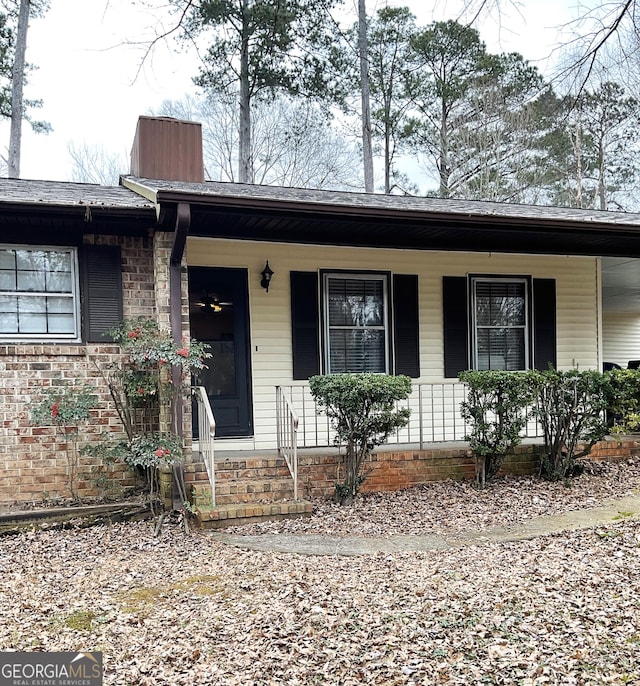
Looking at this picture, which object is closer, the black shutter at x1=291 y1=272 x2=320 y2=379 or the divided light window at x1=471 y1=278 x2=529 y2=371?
the black shutter at x1=291 y1=272 x2=320 y2=379

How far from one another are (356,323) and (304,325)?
680 millimetres

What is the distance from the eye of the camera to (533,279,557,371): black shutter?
8.06 meters

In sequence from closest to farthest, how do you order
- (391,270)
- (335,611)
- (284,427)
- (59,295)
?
1. (335,611)
2. (59,295)
3. (284,427)
4. (391,270)

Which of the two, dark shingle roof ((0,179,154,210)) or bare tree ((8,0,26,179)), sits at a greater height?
bare tree ((8,0,26,179))

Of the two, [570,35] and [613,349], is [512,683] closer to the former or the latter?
[570,35]

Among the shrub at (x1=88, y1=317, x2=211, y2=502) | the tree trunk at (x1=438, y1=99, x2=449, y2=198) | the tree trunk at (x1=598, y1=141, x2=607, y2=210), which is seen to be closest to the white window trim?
the shrub at (x1=88, y1=317, x2=211, y2=502)

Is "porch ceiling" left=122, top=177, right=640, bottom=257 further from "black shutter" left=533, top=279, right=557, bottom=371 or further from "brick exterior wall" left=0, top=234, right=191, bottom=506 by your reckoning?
"brick exterior wall" left=0, top=234, right=191, bottom=506

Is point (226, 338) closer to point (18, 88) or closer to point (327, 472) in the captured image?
point (327, 472)

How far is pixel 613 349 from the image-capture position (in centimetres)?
1442

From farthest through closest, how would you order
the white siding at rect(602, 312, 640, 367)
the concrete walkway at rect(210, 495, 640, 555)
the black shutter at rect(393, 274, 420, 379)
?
the white siding at rect(602, 312, 640, 367)
the black shutter at rect(393, 274, 420, 379)
the concrete walkway at rect(210, 495, 640, 555)

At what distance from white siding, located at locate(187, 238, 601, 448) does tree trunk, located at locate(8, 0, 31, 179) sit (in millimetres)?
9254

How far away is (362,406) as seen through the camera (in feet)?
19.1

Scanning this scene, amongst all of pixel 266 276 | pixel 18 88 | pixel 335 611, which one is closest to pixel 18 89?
pixel 18 88

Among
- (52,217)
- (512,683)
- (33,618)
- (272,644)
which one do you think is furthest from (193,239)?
(512,683)
